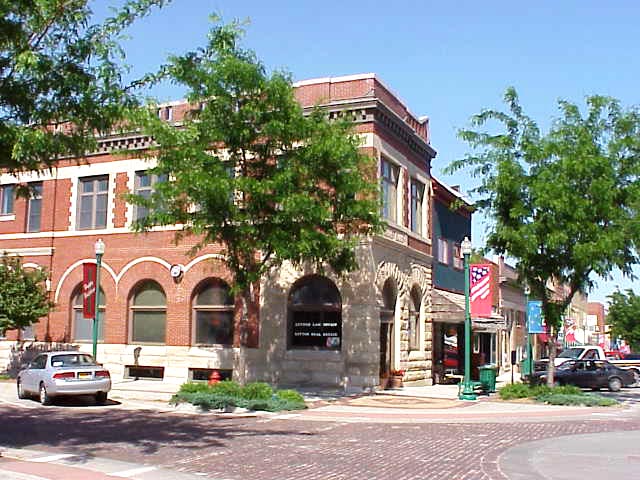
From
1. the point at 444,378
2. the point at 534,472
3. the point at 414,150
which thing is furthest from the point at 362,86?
the point at 534,472

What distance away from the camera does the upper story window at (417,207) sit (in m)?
30.8

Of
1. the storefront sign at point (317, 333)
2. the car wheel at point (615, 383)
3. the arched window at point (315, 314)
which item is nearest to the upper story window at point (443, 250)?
the car wheel at point (615, 383)

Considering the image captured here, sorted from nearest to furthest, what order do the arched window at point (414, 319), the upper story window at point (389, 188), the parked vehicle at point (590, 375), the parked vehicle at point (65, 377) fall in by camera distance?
1. the parked vehicle at point (65, 377)
2. the upper story window at point (389, 188)
3. the arched window at point (414, 319)
4. the parked vehicle at point (590, 375)

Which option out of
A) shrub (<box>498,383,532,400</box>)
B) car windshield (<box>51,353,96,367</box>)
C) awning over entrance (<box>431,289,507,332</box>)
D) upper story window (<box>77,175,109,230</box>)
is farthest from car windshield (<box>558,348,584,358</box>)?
car windshield (<box>51,353,96,367</box>)

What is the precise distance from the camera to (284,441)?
14.7m

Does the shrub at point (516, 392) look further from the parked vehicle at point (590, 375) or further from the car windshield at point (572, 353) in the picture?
the car windshield at point (572, 353)

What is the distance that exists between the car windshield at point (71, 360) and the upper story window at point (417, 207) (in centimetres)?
1383

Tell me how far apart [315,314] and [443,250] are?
9.71 m

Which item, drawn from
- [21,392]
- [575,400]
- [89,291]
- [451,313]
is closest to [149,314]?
[89,291]

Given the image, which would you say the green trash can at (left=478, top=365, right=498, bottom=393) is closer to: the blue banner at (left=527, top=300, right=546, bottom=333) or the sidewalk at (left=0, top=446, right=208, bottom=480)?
the blue banner at (left=527, top=300, right=546, bottom=333)

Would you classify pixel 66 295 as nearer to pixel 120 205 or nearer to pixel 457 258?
pixel 120 205

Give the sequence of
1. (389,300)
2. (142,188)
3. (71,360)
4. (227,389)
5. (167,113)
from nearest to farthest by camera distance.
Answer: (227,389), (71,360), (389,300), (167,113), (142,188)

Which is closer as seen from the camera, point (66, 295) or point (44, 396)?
point (44, 396)

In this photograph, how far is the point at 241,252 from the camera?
2144 centimetres
